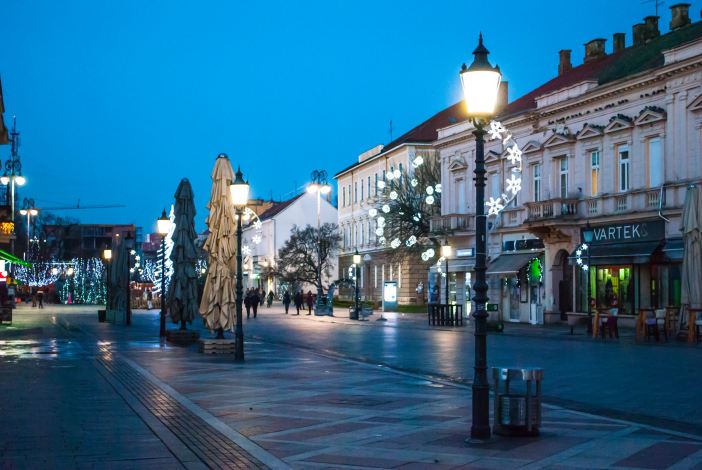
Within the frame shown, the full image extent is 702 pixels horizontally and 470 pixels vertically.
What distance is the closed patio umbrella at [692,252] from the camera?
30094mm

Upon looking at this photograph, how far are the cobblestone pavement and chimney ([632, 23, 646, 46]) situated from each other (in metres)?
33.8

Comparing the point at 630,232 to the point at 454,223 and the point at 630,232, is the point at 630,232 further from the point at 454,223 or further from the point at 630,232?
the point at 454,223

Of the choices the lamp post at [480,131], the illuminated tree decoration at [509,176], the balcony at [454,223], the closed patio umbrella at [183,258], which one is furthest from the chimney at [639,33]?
the lamp post at [480,131]

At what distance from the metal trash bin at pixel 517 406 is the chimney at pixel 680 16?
1509 inches

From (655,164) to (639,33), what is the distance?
1451 cm

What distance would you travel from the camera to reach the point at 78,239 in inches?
6821

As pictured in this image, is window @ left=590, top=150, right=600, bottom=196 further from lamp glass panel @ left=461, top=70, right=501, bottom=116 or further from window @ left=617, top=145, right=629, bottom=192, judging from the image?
lamp glass panel @ left=461, top=70, right=501, bottom=116

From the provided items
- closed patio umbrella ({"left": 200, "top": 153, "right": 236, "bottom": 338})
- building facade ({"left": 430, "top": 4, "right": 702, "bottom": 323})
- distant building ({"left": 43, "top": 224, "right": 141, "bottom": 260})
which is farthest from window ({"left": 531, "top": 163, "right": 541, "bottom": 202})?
distant building ({"left": 43, "top": 224, "right": 141, "bottom": 260})

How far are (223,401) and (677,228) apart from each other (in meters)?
25.8

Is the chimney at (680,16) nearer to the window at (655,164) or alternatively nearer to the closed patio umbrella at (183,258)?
the window at (655,164)

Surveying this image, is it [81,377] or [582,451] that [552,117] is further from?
[582,451]

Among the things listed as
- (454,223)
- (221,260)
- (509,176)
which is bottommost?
Result: (221,260)

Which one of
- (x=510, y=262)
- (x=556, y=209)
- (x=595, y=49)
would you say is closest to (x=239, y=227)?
(x=556, y=209)

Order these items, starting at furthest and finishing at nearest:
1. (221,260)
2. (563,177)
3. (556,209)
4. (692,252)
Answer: (563,177) → (556,209) → (692,252) → (221,260)
